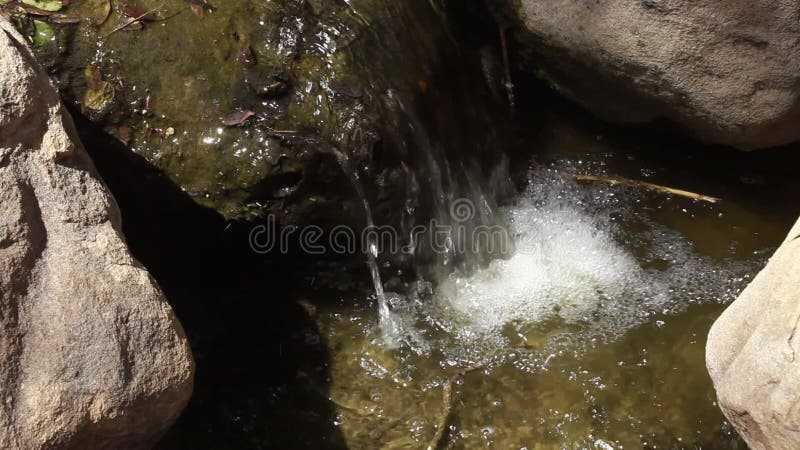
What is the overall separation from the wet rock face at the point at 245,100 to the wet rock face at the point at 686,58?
1.01 metres

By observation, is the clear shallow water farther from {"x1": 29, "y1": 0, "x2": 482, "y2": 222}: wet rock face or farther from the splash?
{"x1": 29, "y1": 0, "x2": 482, "y2": 222}: wet rock face

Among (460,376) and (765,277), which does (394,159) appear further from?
(765,277)

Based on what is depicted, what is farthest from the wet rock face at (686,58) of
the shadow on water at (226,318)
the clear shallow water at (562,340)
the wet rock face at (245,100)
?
the shadow on water at (226,318)

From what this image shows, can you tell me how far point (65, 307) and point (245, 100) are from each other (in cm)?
121

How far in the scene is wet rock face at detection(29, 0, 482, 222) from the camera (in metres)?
2.95

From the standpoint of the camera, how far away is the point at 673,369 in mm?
3139

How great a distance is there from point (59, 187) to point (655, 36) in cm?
254

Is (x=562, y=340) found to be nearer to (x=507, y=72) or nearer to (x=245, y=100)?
(x=507, y=72)

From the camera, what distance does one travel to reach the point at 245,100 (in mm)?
3010

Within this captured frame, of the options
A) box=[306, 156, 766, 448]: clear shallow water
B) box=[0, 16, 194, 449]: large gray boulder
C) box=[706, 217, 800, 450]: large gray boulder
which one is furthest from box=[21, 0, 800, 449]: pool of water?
box=[0, 16, 194, 449]: large gray boulder

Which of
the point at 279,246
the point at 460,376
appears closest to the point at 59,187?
the point at 279,246

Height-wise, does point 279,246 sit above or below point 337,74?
below

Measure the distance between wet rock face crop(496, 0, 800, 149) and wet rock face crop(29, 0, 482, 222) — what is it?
1009 mm

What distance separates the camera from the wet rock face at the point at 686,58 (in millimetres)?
3291
